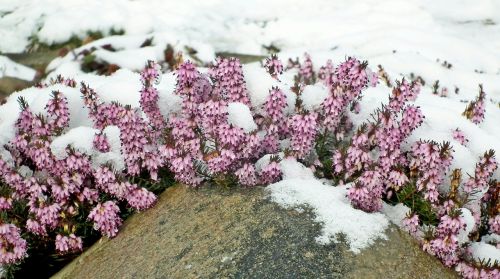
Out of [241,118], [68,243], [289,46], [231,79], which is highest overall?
[231,79]

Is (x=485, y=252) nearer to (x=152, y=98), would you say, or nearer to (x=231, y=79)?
(x=231, y=79)

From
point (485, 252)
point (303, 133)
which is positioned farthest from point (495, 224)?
point (303, 133)

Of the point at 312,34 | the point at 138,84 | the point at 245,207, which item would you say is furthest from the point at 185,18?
the point at 245,207

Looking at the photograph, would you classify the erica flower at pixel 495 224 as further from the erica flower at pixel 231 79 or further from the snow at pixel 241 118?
the erica flower at pixel 231 79

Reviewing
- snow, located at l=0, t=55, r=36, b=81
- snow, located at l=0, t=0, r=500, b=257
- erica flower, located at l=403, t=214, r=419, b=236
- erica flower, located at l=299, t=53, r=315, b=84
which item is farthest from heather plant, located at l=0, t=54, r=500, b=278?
snow, located at l=0, t=55, r=36, b=81

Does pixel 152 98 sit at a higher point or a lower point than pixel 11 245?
higher

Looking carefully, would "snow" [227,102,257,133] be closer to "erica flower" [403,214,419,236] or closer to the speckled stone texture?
the speckled stone texture

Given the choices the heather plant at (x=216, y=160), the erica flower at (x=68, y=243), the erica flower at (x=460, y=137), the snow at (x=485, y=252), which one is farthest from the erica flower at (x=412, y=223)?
the erica flower at (x=68, y=243)
